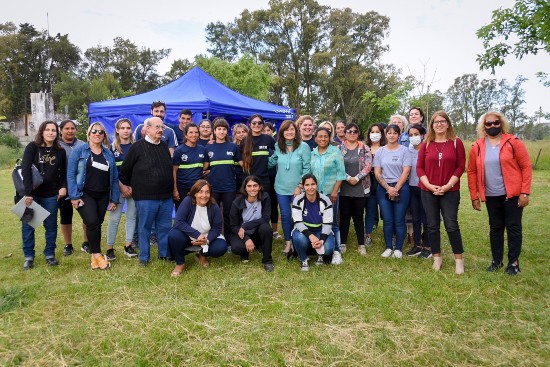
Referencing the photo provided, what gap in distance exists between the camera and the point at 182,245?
4082mm

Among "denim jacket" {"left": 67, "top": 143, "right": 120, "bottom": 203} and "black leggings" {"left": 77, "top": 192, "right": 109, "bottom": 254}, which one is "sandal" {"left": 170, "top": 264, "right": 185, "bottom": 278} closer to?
"black leggings" {"left": 77, "top": 192, "right": 109, "bottom": 254}

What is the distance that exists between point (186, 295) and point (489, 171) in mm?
3262

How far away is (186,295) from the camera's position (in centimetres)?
352

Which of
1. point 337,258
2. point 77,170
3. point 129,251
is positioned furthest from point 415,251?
point 77,170

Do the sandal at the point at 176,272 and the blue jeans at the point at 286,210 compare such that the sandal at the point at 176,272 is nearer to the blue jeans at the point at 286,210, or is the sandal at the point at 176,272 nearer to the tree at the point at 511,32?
the blue jeans at the point at 286,210

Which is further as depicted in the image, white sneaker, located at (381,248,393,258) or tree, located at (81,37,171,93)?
tree, located at (81,37,171,93)

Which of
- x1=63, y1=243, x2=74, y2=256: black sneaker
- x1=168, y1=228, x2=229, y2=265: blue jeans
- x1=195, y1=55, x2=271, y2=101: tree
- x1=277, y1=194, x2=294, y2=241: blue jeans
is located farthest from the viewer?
x1=195, y1=55, x2=271, y2=101: tree

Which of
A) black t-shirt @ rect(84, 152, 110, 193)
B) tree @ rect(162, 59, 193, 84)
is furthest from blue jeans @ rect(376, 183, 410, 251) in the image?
tree @ rect(162, 59, 193, 84)

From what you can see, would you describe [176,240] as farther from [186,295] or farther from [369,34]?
[369,34]

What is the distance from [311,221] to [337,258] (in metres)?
0.56

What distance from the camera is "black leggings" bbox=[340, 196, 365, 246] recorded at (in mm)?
4824

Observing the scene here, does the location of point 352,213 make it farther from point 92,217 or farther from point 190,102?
point 190,102

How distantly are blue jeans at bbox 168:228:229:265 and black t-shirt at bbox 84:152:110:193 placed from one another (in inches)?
39.4

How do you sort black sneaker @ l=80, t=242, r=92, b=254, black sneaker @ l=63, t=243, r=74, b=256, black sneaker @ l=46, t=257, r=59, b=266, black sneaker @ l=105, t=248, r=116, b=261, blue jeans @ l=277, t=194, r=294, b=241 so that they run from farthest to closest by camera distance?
black sneaker @ l=80, t=242, r=92, b=254 → black sneaker @ l=63, t=243, r=74, b=256 → blue jeans @ l=277, t=194, r=294, b=241 → black sneaker @ l=105, t=248, r=116, b=261 → black sneaker @ l=46, t=257, r=59, b=266
